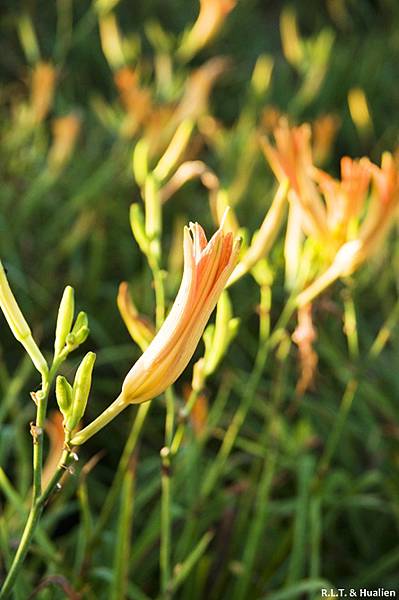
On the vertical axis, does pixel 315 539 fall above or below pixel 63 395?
below

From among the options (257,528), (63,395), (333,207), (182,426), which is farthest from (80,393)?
(257,528)

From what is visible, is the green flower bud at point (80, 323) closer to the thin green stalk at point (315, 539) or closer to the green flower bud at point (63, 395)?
the green flower bud at point (63, 395)

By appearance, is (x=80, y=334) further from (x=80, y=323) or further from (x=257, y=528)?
(x=257, y=528)

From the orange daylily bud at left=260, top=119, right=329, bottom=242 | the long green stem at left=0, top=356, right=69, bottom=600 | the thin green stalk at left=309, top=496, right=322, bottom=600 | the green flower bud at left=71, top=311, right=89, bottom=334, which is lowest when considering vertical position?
the thin green stalk at left=309, top=496, right=322, bottom=600

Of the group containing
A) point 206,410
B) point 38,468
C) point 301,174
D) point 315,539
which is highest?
point 301,174

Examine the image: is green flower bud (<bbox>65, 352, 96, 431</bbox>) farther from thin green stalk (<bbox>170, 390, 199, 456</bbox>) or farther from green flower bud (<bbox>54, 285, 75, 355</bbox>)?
thin green stalk (<bbox>170, 390, 199, 456</bbox>)

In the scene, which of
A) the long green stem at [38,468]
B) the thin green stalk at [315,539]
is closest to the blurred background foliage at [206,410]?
the thin green stalk at [315,539]

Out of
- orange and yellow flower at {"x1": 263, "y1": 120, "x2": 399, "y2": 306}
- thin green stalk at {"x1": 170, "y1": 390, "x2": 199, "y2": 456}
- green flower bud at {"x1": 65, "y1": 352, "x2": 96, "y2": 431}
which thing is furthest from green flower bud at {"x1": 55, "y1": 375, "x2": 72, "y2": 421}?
orange and yellow flower at {"x1": 263, "y1": 120, "x2": 399, "y2": 306}
